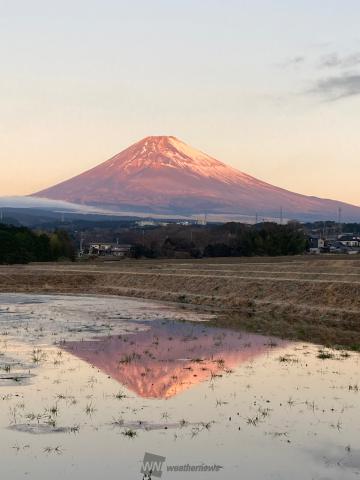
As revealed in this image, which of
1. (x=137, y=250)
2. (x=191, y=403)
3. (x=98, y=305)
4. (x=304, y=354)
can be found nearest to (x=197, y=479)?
(x=191, y=403)

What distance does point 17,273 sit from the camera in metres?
90.1

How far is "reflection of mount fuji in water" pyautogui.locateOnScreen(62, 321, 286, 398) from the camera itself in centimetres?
2342

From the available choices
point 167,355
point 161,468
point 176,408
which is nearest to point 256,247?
point 167,355

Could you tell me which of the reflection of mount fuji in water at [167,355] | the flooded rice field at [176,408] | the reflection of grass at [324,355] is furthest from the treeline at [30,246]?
the reflection of grass at [324,355]

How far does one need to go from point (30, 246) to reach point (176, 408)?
115243 millimetres

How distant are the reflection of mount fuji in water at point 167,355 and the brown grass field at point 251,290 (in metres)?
4.89

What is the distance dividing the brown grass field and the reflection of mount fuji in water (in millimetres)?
4891

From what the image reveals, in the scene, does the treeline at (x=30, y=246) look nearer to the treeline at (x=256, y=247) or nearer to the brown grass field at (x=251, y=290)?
the treeline at (x=256, y=247)

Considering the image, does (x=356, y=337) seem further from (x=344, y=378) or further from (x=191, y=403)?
(x=191, y=403)

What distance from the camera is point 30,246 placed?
13088 centimetres

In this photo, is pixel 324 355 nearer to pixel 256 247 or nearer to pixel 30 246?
pixel 30 246

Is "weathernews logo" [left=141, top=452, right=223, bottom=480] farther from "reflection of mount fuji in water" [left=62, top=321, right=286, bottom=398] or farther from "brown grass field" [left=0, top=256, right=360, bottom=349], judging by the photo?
"brown grass field" [left=0, top=256, right=360, bottom=349]

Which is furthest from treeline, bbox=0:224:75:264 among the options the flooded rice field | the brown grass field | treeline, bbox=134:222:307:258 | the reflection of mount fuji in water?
the flooded rice field

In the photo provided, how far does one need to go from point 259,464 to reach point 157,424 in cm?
376
